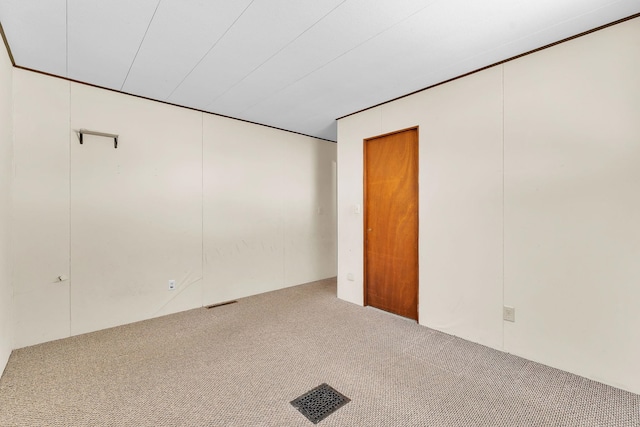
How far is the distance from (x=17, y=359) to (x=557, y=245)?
437cm

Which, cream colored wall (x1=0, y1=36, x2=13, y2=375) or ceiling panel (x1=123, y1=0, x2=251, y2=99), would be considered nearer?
ceiling panel (x1=123, y1=0, x2=251, y2=99)

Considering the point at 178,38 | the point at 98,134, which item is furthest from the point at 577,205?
the point at 98,134

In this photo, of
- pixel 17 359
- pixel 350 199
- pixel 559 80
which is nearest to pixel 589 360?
pixel 559 80

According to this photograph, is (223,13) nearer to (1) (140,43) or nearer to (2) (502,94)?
(1) (140,43)

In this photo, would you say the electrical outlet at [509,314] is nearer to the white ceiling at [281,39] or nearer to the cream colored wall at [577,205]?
the cream colored wall at [577,205]

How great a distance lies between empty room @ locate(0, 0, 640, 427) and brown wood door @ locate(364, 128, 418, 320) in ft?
0.09

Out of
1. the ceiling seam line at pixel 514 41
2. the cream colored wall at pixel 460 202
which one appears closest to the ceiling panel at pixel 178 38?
the ceiling seam line at pixel 514 41

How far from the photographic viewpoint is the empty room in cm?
181

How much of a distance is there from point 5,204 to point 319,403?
9.30 feet

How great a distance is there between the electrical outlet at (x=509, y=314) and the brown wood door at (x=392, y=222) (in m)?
0.86

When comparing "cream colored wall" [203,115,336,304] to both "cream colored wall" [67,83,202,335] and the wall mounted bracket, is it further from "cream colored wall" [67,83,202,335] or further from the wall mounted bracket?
the wall mounted bracket

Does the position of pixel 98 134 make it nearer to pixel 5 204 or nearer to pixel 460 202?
pixel 5 204

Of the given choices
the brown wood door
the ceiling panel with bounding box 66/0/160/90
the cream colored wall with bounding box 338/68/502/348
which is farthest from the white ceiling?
the brown wood door

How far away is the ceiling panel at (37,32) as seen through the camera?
1.73 metres
